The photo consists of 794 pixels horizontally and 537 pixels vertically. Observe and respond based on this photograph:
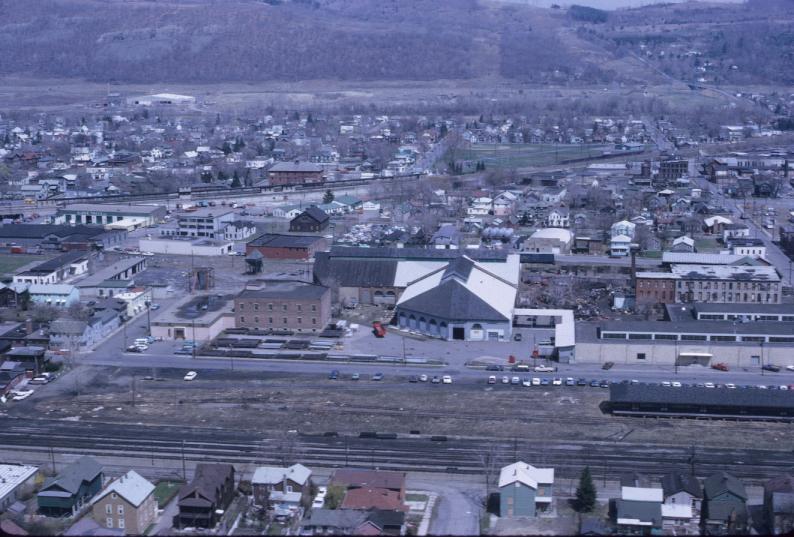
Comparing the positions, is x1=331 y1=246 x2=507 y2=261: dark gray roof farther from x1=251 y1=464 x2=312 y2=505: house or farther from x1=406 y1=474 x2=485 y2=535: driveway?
x1=251 y1=464 x2=312 y2=505: house

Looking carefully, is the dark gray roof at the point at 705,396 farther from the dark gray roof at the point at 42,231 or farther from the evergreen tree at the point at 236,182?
the evergreen tree at the point at 236,182

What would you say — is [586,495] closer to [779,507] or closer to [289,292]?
[779,507]

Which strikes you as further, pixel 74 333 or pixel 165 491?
pixel 74 333

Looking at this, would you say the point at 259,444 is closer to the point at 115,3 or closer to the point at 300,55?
the point at 300,55

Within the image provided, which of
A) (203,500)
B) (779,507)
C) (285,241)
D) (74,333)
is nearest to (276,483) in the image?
(203,500)

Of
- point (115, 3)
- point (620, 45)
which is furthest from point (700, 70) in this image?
point (115, 3)

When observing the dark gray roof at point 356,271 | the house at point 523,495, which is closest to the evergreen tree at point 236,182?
the dark gray roof at point 356,271

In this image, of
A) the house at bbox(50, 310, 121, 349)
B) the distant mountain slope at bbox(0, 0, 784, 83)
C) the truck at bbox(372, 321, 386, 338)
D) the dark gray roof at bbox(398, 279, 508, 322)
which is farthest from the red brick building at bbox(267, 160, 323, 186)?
the distant mountain slope at bbox(0, 0, 784, 83)
